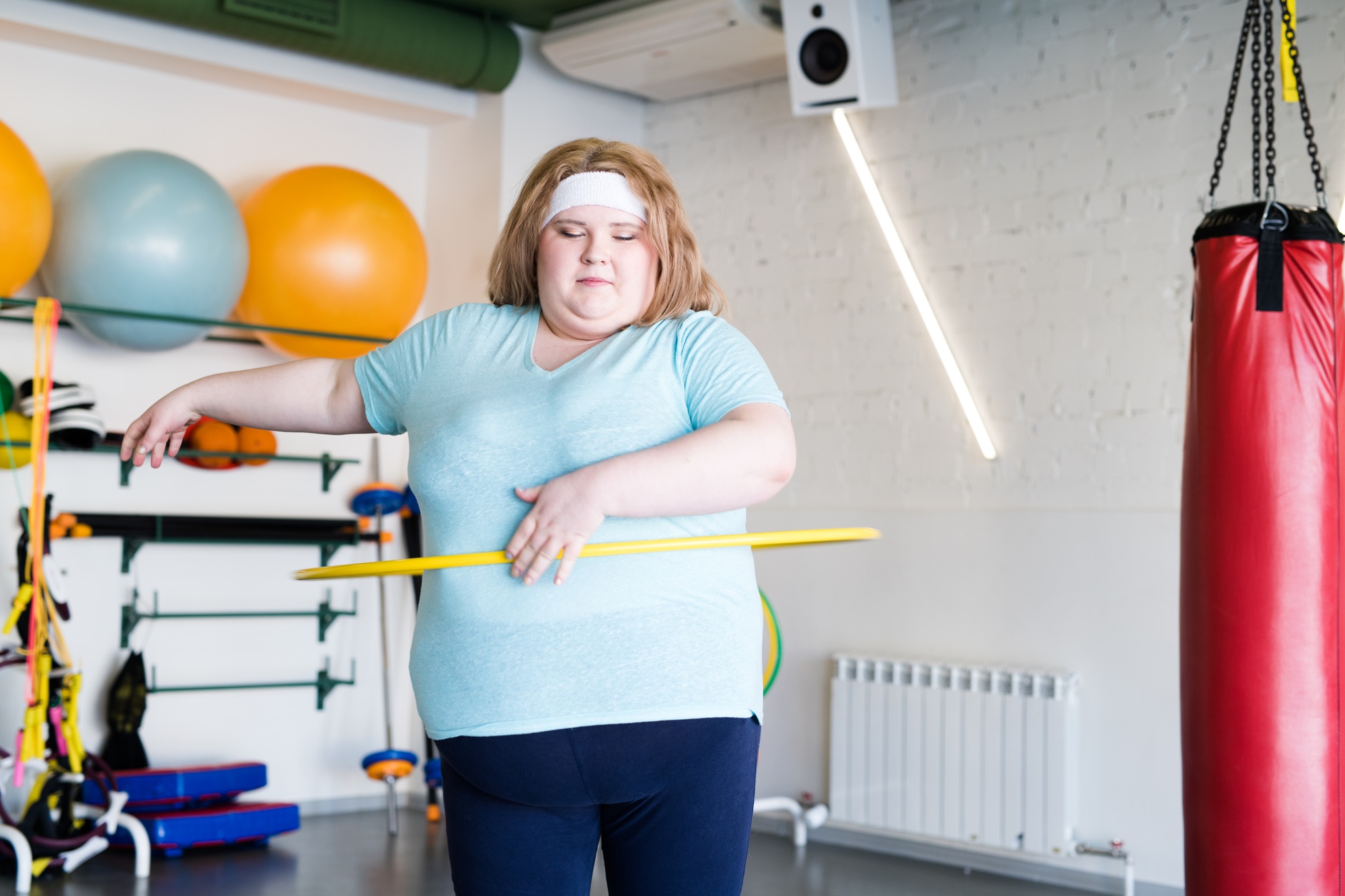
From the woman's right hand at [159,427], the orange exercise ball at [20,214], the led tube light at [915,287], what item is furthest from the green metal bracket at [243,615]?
the woman's right hand at [159,427]

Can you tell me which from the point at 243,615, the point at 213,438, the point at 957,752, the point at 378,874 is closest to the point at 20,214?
the point at 213,438

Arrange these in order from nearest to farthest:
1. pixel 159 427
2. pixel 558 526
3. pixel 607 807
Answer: pixel 558 526
pixel 607 807
pixel 159 427

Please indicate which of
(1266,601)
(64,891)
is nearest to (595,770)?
(1266,601)

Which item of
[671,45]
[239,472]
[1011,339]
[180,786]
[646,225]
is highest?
[671,45]

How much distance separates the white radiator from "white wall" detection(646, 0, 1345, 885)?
113 mm

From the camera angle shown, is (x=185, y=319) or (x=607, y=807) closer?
(x=607, y=807)

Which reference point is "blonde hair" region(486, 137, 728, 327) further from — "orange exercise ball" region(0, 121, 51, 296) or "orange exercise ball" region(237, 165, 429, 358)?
"orange exercise ball" region(237, 165, 429, 358)

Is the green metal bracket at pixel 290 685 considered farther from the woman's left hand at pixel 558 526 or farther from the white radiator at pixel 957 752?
the woman's left hand at pixel 558 526

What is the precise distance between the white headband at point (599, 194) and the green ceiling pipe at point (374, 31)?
3208 mm

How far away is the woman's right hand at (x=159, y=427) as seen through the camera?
1547 millimetres

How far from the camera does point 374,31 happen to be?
14.7ft

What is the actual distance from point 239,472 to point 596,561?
3654 millimetres

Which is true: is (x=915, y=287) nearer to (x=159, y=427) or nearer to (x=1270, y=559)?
(x=1270, y=559)

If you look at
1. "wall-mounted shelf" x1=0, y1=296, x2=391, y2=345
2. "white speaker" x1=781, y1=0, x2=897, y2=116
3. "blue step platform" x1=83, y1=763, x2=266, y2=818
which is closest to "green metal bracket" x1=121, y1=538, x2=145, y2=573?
"blue step platform" x1=83, y1=763, x2=266, y2=818
